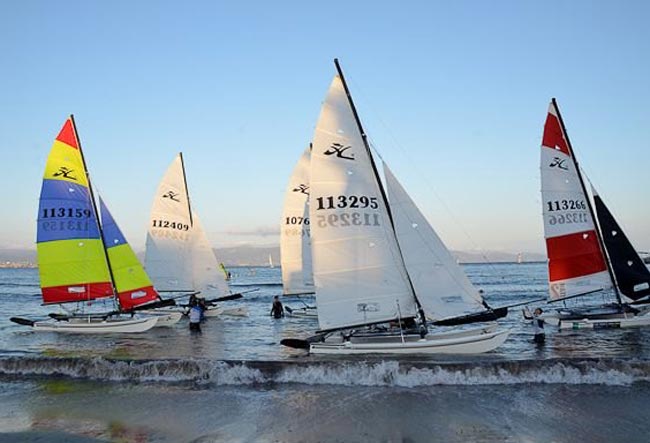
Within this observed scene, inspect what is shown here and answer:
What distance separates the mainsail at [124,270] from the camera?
81.1 feet

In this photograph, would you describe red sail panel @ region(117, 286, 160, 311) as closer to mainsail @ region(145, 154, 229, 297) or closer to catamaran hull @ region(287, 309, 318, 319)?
mainsail @ region(145, 154, 229, 297)

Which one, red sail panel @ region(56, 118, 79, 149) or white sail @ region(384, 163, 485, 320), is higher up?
red sail panel @ region(56, 118, 79, 149)

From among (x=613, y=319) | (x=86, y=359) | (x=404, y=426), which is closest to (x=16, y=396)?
(x=86, y=359)

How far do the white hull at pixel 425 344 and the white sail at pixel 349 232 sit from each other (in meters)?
0.69

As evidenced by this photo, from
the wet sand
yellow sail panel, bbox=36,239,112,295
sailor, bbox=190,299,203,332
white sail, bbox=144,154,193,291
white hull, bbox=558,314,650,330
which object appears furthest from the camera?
white sail, bbox=144,154,193,291

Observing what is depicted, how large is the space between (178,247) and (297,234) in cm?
682

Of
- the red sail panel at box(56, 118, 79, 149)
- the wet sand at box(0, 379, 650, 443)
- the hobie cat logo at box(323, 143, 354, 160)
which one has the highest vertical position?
the red sail panel at box(56, 118, 79, 149)

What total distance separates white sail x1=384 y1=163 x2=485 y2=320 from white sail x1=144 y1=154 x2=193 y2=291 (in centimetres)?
1751

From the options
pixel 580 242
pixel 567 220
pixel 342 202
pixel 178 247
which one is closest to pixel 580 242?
pixel 580 242

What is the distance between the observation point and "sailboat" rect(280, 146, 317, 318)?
2952cm

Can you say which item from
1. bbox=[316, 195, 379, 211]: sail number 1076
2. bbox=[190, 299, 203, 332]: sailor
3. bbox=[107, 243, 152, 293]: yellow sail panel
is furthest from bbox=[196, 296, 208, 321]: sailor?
bbox=[316, 195, 379, 211]: sail number 1076

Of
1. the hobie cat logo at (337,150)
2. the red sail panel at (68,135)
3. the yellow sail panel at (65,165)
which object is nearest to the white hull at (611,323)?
the hobie cat logo at (337,150)

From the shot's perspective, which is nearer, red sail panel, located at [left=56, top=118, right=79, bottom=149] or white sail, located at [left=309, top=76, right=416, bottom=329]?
white sail, located at [left=309, top=76, right=416, bottom=329]

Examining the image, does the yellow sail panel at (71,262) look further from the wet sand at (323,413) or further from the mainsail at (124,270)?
the wet sand at (323,413)
